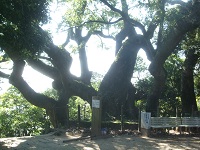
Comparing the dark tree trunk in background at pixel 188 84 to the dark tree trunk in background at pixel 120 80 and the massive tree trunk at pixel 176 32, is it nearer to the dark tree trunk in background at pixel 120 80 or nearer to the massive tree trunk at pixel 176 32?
the massive tree trunk at pixel 176 32

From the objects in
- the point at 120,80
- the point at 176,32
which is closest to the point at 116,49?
the point at 120,80

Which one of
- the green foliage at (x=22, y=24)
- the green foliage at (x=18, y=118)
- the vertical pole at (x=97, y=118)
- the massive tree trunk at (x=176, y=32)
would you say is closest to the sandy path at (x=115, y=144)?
the vertical pole at (x=97, y=118)

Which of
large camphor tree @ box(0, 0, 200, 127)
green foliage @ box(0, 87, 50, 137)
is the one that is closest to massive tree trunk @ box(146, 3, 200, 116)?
large camphor tree @ box(0, 0, 200, 127)

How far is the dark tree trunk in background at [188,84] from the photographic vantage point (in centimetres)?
1599

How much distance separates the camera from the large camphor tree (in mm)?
12453

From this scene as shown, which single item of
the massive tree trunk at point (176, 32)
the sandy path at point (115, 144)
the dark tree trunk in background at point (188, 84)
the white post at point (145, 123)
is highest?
the massive tree trunk at point (176, 32)

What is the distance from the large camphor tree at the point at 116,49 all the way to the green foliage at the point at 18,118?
2264mm

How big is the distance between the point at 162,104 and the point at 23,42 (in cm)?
1555

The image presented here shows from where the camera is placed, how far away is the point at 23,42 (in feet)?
28.5

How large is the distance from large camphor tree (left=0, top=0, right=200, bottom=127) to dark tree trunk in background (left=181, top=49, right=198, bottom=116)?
1.84m

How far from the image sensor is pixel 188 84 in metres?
16.4

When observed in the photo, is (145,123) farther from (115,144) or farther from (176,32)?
(176,32)

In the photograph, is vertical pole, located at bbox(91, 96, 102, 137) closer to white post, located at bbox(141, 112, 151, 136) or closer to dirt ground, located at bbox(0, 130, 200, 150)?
dirt ground, located at bbox(0, 130, 200, 150)

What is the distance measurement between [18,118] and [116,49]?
9.23 m
